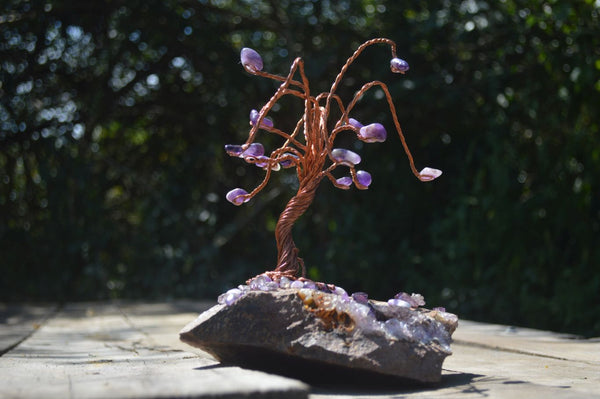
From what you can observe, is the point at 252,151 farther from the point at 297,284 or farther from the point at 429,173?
the point at 429,173

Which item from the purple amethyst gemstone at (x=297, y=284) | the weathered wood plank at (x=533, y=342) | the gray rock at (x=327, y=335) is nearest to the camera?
the gray rock at (x=327, y=335)

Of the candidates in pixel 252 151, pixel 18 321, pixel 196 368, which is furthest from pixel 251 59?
pixel 18 321

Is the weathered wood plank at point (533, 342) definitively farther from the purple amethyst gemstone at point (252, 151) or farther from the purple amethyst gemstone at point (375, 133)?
the purple amethyst gemstone at point (252, 151)

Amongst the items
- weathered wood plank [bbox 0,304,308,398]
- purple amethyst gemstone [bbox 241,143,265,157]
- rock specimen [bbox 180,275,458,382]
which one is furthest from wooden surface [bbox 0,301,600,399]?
purple amethyst gemstone [bbox 241,143,265,157]

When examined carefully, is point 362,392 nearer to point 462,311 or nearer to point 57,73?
point 462,311

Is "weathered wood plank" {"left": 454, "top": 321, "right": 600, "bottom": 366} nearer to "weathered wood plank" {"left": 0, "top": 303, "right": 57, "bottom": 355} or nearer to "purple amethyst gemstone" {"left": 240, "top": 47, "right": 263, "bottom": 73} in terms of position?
"purple amethyst gemstone" {"left": 240, "top": 47, "right": 263, "bottom": 73}

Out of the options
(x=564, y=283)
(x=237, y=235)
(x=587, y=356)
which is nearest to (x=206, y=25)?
(x=237, y=235)

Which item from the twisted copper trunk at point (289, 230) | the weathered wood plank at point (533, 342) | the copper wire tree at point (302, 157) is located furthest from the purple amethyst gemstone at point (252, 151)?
the weathered wood plank at point (533, 342)
